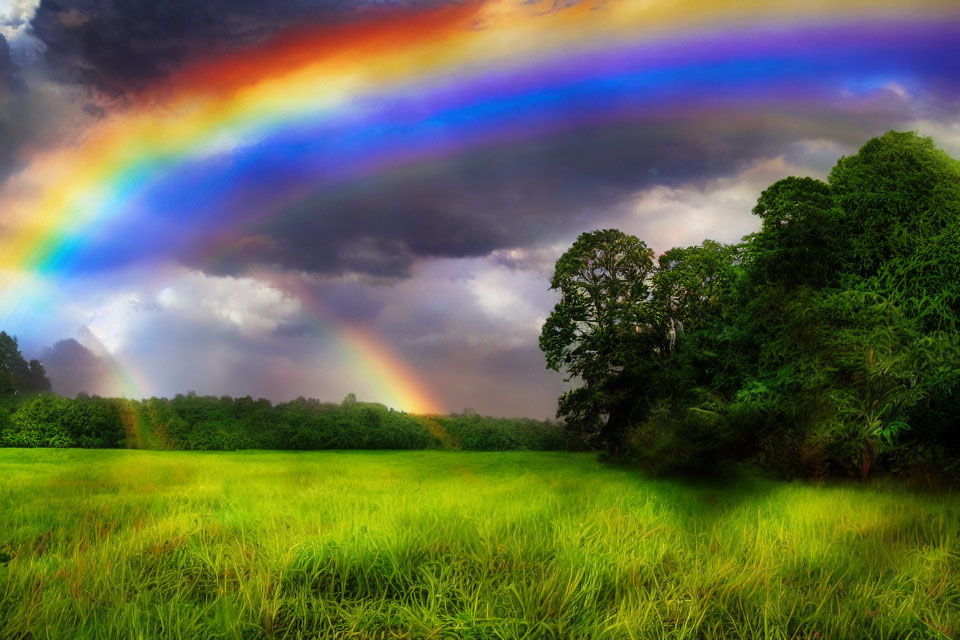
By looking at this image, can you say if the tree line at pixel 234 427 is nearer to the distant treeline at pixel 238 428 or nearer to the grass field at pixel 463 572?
the distant treeline at pixel 238 428

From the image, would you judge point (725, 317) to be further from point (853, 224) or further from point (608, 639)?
point (608, 639)

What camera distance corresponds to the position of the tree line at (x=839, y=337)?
14.2m

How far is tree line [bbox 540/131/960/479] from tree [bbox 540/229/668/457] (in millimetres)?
4759

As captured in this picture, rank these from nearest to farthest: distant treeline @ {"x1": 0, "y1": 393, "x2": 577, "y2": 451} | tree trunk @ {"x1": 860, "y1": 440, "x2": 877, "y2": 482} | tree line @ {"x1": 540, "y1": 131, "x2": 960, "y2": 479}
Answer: tree line @ {"x1": 540, "y1": 131, "x2": 960, "y2": 479} → tree trunk @ {"x1": 860, "y1": 440, "x2": 877, "y2": 482} → distant treeline @ {"x1": 0, "y1": 393, "x2": 577, "y2": 451}

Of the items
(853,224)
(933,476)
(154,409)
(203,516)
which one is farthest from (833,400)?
(154,409)

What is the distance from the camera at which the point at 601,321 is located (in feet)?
85.5

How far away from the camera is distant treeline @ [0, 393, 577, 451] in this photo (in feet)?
115

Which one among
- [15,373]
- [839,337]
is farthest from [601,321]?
[15,373]

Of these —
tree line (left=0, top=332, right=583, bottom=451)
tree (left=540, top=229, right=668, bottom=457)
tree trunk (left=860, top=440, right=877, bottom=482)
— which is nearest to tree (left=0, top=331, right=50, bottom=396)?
tree line (left=0, top=332, right=583, bottom=451)

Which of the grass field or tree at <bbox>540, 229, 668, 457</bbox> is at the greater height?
tree at <bbox>540, 229, 668, 457</bbox>

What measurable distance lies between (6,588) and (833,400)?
54.1ft

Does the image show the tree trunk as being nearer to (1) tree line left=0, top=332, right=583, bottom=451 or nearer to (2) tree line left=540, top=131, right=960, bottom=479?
(2) tree line left=540, top=131, right=960, bottom=479

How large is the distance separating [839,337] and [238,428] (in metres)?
34.6

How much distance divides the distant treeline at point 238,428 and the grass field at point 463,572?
27.8 metres
